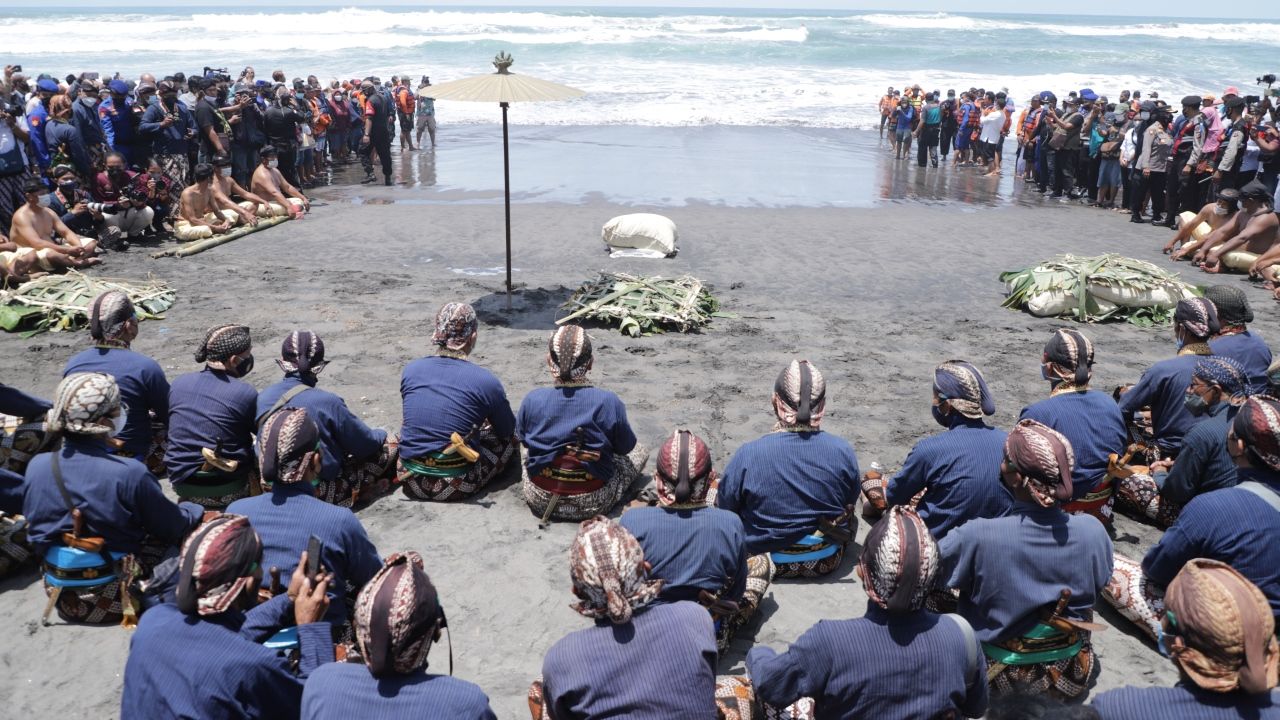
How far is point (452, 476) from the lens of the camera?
5406 millimetres

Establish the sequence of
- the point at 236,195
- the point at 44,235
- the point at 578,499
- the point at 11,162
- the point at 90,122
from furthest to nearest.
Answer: the point at 236,195
the point at 90,122
the point at 11,162
the point at 44,235
the point at 578,499

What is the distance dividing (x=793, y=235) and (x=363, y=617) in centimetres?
1098

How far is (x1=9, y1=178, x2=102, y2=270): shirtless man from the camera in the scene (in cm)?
978

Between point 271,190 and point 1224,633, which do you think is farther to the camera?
point 271,190

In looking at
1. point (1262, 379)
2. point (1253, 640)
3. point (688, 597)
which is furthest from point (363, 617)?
point (1262, 379)

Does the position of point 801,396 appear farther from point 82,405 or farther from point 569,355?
point 82,405

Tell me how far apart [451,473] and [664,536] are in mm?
2114

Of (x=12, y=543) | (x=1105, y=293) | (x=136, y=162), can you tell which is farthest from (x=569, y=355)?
(x=136, y=162)

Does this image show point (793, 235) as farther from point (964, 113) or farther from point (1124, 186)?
point (964, 113)

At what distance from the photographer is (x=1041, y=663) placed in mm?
3652

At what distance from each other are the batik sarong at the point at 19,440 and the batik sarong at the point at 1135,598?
215 inches

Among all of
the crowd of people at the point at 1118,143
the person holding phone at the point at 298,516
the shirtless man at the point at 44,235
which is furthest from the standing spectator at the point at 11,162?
the crowd of people at the point at 1118,143

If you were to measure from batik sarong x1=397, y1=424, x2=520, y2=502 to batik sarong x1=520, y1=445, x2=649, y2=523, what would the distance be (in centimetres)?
30

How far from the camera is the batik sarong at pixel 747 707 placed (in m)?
3.25
